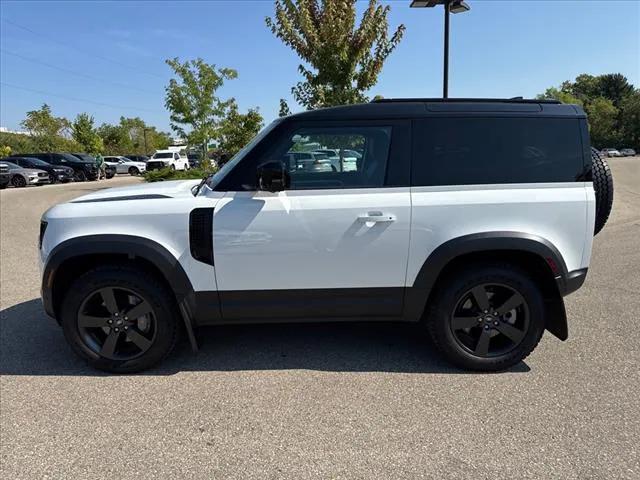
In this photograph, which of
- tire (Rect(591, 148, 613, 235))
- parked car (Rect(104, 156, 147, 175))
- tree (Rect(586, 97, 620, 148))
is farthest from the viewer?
tree (Rect(586, 97, 620, 148))

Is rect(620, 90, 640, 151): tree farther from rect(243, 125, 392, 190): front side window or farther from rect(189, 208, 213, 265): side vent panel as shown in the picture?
rect(189, 208, 213, 265): side vent panel

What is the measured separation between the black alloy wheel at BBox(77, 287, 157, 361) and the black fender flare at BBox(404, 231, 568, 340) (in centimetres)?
191

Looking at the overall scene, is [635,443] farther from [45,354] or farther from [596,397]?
[45,354]

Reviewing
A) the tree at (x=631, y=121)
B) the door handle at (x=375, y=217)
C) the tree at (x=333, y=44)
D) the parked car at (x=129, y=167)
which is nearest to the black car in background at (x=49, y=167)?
the parked car at (x=129, y=167)

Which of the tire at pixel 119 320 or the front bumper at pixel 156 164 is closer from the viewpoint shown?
the tire at pixel 119 320

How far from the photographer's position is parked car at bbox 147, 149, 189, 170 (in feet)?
101

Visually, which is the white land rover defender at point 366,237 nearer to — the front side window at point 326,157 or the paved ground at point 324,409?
the front side window at point 326,157

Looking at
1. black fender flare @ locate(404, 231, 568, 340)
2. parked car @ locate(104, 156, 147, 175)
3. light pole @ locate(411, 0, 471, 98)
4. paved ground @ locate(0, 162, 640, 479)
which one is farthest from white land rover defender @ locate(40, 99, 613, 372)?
parked car @ locate(104, 156, 147, 175)

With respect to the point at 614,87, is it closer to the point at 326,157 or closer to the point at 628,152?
the point at 628,152

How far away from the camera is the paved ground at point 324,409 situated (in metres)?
2.36

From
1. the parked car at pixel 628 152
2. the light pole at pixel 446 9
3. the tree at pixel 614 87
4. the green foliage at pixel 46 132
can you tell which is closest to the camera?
the light pole at pixel 446 9

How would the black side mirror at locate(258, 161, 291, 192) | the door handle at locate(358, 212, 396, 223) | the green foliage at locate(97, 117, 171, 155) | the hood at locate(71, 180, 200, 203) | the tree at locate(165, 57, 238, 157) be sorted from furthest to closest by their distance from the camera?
the green foliage at locate(97, 117, 171, 155)
the tree at locate(165, 57, 238, 157)
the hood at locate(71, 180, 200, 203)
the door handle at locate(358, 212, 396, 223)
the black side mirror at locate(258, 161, 291, 192)

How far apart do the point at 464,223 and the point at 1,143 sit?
56.2 meters

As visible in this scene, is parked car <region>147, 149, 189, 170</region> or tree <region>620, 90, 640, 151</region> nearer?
parked car <region>147, 149, 189, 170</region>
